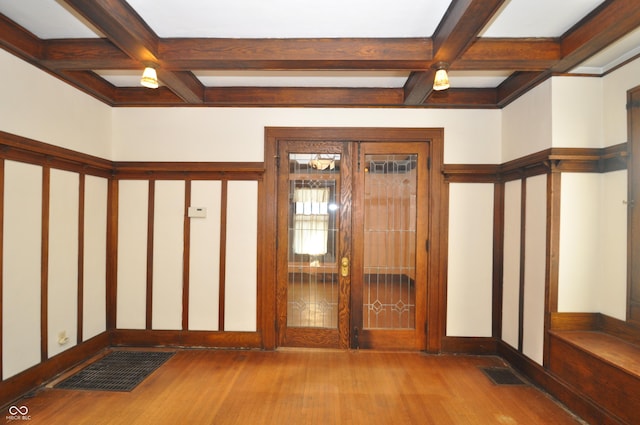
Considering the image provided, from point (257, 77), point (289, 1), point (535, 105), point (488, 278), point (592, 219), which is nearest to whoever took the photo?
point (289, 1)

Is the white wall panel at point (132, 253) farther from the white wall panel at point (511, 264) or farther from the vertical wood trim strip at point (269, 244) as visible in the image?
the white wall panel at point (511, 264)

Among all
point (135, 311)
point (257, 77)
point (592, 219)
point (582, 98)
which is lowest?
point (135, 311)

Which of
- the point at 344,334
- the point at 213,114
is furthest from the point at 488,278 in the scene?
the point at 213,114

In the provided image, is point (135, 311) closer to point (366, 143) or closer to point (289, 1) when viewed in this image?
point (366, 143)

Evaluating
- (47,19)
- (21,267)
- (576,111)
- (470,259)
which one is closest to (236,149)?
(47,19)

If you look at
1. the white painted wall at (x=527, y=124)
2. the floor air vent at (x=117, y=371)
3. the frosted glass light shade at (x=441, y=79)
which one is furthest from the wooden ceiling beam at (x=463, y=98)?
the floor air vent at (x=117, y=371)

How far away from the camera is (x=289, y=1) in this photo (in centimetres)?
219

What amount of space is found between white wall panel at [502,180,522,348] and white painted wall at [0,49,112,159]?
451cm

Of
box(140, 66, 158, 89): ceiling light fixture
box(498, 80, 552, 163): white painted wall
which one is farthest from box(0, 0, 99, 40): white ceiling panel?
box(498, 80, 552, 163): white painted wall

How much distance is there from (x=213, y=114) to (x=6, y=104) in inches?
68.2

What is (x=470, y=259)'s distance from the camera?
3625 mm

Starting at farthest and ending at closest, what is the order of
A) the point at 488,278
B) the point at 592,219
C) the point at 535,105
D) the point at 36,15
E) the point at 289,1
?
the point at 488,278, the point at 535,105, the point at 592,219, the point at 36,15, the point at 289,1

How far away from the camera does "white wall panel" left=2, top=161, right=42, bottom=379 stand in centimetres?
255

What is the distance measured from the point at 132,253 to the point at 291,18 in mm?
3045
